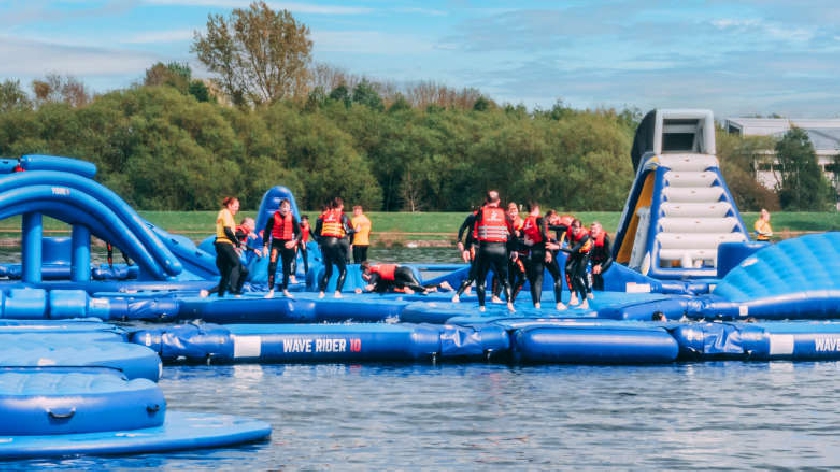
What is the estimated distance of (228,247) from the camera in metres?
19.5

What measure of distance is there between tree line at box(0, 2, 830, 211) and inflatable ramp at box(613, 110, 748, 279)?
35937 millimetres

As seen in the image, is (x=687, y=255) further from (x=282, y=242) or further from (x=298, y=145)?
(x=298, y=145)

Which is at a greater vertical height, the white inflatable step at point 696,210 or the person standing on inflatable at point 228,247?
the white inflatable step at point 696,210

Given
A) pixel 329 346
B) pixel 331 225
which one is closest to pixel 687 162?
Result: pixel 331 225

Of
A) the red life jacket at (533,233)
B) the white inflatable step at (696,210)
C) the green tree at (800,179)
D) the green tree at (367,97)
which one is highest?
the green tree at (367,97)

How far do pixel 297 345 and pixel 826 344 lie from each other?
5.97 meters

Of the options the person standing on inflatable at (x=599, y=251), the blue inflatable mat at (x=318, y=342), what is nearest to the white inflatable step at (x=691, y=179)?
the person standing on inflatable at (x=599, y=251)

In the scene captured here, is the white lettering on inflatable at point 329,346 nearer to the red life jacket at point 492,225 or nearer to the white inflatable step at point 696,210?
the red life jacket at point 492,225

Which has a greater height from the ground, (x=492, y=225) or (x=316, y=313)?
(x=492, y=225)

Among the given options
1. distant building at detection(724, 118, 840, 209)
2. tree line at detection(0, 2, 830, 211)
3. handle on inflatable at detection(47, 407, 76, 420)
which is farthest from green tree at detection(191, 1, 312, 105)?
handle on inflatable at detection(47, 407, 76, 420)

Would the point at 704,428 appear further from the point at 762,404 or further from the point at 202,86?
the point at 202,86

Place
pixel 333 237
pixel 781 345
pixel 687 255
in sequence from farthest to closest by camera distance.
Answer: pixel 687 255 < pixel 333 237 < pixel 781 345

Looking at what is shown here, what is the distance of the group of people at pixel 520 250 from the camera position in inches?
674

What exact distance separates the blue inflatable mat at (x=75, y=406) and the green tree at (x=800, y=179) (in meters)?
63.1
